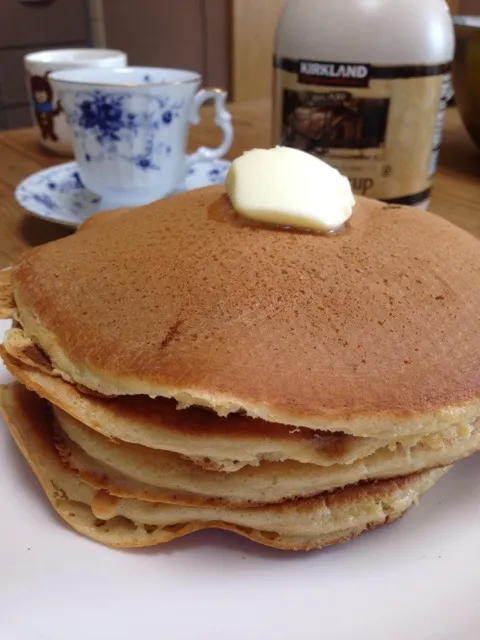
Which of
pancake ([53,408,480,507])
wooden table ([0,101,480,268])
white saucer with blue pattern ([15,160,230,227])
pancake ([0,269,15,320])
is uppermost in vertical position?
pancake ([0,269,15,320])

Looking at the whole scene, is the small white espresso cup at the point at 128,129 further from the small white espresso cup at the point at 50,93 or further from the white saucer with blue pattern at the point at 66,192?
the small white espresso cup at the point at 50,93

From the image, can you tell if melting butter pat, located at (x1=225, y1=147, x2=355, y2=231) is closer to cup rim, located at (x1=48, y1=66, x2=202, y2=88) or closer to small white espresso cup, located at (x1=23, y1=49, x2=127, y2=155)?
cup rim, located at (x1=48, y1=66, x2=202, y2=88)

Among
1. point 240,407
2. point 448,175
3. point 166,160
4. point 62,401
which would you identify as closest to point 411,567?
point 240,407

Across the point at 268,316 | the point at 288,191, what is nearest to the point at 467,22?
the point at 288,191

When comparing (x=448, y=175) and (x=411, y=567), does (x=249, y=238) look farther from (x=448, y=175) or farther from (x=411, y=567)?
(x=448, y=175)

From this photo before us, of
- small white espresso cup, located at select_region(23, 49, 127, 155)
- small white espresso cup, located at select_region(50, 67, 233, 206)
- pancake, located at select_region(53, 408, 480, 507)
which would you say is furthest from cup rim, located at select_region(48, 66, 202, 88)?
pancake, located at select_region(53, 408, 480, 507)

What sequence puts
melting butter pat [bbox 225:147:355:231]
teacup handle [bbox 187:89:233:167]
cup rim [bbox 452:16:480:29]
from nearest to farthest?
melting butter pat [bbox 225:147:355:231] < teacup handle [bbox 187:89:233:167] < cup rim [bbox 452:16:480:29]
